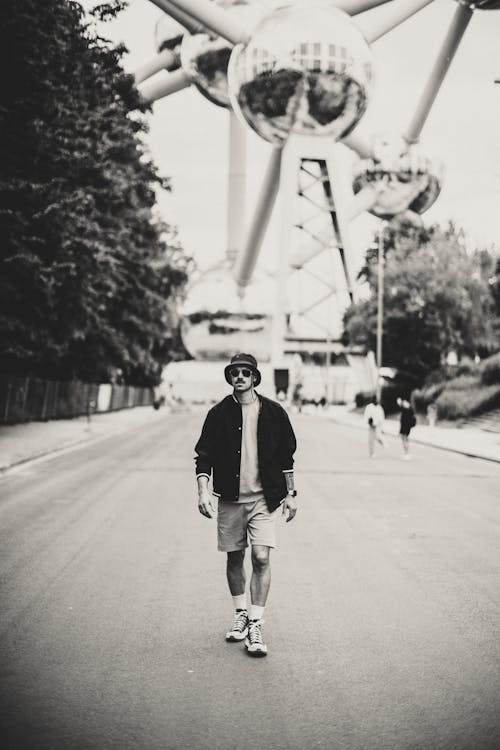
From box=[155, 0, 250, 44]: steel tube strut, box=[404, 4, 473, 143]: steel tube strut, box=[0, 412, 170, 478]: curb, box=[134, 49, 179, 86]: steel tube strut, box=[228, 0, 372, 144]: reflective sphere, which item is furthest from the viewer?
box=[134, 49, 179, 86]: steel tube strut

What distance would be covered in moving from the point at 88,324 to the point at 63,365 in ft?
34.9

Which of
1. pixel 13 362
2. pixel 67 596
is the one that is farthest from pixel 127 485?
pixel 13 362

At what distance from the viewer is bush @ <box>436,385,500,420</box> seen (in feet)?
130

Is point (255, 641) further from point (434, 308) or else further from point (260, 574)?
point (434, 308)

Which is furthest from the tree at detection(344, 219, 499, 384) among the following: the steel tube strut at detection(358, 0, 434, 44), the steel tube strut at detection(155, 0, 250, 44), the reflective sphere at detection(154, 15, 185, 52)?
the reflective sphere at detection(154, 15, 185, 52)

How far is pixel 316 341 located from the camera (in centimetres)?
6369

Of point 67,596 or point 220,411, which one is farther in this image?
point 67,596

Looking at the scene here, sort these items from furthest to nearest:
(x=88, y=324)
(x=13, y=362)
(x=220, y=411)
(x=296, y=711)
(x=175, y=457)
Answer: (x=13, y=362)
(x=88, y=324)
(x=175, y=457)
(x=220, y=411)
(x=296, y=711)

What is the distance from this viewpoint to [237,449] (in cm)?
542

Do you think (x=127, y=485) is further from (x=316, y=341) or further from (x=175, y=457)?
(x=316, y=341)

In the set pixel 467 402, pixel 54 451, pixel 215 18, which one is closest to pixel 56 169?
pixel 54 451

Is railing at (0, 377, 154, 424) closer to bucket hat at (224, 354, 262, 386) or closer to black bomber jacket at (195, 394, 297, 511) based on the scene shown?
black bomber jacket at (195, 394, 297, 511)

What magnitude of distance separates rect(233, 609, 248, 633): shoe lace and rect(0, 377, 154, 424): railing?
75.9ft

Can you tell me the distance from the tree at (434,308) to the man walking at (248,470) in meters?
39.7
